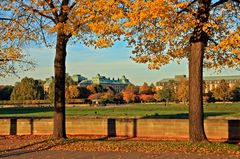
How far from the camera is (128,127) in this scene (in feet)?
80.0

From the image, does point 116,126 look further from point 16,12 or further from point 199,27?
point 199,27

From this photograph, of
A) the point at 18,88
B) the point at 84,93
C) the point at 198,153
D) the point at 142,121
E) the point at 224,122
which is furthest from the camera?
the point at 84,93

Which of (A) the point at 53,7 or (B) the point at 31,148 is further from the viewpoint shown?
(A) the point at 53,7

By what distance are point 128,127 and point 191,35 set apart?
10.3 metres

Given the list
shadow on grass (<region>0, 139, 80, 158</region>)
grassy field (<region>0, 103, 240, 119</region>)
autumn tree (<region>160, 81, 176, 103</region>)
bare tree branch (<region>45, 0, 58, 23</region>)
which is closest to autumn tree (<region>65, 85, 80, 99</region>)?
autumn tree (<region>160, 81, 176, 103</region>)

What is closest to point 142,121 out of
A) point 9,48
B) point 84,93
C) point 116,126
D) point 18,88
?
point 116,126

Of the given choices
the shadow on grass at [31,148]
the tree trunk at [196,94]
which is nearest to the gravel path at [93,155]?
the shadow on grass at [31,148]

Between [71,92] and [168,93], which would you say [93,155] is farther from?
[71,92]

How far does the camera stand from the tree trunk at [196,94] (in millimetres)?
15445

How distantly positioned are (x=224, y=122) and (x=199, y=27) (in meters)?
9.39

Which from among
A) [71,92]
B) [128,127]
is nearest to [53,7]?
[128,127]

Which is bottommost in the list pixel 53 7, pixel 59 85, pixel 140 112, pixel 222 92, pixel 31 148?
pixel 31 148

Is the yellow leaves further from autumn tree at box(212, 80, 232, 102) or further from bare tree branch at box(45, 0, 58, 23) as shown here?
autumn tree at box(212, 80, 232, 102)

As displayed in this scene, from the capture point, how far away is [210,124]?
892 inches
